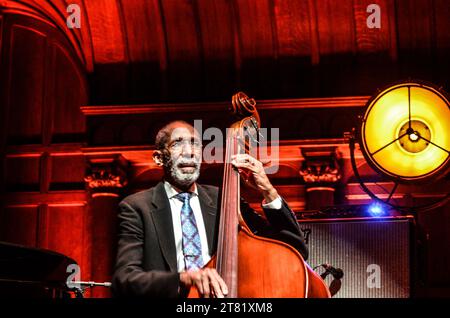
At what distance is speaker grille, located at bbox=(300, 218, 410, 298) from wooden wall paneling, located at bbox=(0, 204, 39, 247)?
11.6 feet

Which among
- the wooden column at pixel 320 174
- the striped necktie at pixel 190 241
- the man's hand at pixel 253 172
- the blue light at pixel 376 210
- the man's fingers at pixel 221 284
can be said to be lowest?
the man's fingers at pixel 221 284

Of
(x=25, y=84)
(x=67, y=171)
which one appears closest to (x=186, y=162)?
(x=67, y=171)

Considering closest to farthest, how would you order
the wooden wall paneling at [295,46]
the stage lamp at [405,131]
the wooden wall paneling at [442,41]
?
the stage lamp at [405,131]
the wooden wall paneling at [442,41]
the wooden wall paneling at [295,46]

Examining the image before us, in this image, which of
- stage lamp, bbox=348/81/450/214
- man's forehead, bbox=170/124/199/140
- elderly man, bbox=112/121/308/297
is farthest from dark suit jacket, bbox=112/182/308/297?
stage lamp, bbox=348/81/450/214

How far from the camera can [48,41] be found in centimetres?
770

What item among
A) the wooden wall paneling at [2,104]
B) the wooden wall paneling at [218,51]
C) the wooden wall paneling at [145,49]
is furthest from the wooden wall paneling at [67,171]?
the wooden wall paneling at [218,51]

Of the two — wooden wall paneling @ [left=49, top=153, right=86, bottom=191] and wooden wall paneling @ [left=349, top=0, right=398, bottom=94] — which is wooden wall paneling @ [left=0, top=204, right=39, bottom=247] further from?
wooden wall paneling @ [left=349, top=0, right=398, bottom=94]

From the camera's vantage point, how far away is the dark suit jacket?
3.06 m

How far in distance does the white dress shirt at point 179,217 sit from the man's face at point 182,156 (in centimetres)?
6

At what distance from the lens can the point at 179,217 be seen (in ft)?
11.1

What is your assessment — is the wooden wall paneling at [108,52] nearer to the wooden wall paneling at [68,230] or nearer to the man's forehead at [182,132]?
the wooden wall paneling at [68,230]

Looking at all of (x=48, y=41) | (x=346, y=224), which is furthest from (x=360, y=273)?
(x=48, y=41)

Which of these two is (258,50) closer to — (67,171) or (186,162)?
(67,171)

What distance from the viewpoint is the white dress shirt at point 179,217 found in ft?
10.8
